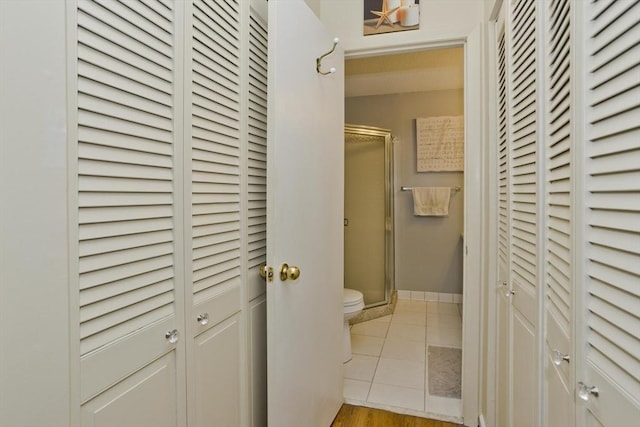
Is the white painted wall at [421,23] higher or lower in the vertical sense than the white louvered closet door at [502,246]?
higher

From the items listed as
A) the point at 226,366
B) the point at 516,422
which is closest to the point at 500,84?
the point at 516,422

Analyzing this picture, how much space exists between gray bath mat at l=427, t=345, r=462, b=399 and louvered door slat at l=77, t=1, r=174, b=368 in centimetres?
192

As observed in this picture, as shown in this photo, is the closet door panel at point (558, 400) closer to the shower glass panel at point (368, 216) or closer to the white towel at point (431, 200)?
the shower glass panel at point (368, 216)

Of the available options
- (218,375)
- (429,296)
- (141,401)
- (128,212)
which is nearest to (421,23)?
(128,212)

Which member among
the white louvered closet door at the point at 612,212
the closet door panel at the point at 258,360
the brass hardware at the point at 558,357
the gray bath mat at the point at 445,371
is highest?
the white louvered closet door at the point at 612,212

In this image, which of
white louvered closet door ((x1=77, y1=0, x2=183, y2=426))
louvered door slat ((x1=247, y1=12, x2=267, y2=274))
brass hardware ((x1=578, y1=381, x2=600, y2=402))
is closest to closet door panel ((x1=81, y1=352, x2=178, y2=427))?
white louvered closet door ((x1=77, y1=0, x2=183, y2=426))

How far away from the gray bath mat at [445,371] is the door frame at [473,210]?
0.28 metres

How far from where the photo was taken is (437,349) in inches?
112

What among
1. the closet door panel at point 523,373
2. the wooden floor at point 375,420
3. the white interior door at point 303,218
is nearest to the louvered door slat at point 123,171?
Answer: the white interior door at point 303,218

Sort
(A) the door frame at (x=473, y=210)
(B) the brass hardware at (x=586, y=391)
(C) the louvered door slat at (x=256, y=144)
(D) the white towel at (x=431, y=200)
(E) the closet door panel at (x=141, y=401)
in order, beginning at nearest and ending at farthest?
(B) the brass hardware at (x=586, y=391), (E) the closet door panel at (x=141, y=401), (C) the louvered door slat at (x=256, y=144), (A) the door frame at (x=473, y=210), (D) the white towel at (x=431, y=200)

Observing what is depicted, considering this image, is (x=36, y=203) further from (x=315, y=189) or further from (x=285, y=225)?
(x=315, y=189)

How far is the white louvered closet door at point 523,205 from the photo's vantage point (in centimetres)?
108

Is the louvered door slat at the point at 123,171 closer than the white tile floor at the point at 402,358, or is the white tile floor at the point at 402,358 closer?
the louvered door slat at the point at 123,171

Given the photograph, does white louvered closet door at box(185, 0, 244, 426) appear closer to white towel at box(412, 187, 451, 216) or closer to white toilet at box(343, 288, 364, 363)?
white toilet at box(343, 288, 364, 363)
